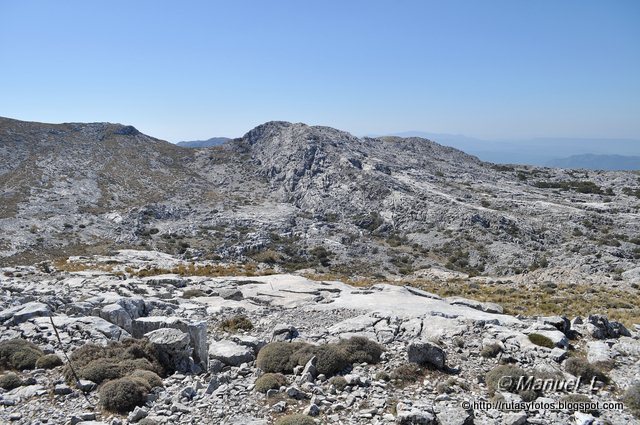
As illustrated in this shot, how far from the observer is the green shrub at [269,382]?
41.3 ft

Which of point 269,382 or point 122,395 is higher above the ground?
point 122,395

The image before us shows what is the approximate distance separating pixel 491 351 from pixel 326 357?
600 centimetres

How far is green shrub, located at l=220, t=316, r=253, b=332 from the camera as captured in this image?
66.5 feet

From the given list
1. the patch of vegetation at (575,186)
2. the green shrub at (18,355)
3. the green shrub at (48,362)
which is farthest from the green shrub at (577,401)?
the patch of vegetation at (575,186)

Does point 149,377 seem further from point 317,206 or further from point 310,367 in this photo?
point 317,206

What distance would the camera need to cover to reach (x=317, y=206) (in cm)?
7500

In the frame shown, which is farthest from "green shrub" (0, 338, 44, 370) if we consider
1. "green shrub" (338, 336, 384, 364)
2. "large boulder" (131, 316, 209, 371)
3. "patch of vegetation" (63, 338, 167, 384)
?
"green shrub" (338, 336, 384, 364)

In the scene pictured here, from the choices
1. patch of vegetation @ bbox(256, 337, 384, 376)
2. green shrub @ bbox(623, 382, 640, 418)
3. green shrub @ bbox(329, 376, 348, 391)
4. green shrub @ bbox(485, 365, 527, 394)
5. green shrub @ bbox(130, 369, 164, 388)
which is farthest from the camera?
patch of vegetation @ bbox(256, 337, 384, 376)

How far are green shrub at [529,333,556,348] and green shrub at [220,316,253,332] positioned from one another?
12.6 m

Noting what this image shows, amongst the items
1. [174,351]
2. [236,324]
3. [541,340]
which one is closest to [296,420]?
[174,351]

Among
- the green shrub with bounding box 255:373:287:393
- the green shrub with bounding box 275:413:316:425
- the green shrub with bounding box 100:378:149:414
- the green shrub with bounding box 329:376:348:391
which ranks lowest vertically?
the green shrub with bounding box 329:376:348:391

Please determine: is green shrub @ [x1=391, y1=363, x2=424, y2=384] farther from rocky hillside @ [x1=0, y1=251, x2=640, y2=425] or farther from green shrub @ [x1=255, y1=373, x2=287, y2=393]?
green shrub @ [x1=255, y1=373, x2=287, y2=393]

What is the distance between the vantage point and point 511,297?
32188mm

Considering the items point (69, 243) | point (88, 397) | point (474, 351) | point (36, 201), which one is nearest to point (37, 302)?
point (88, 397)
